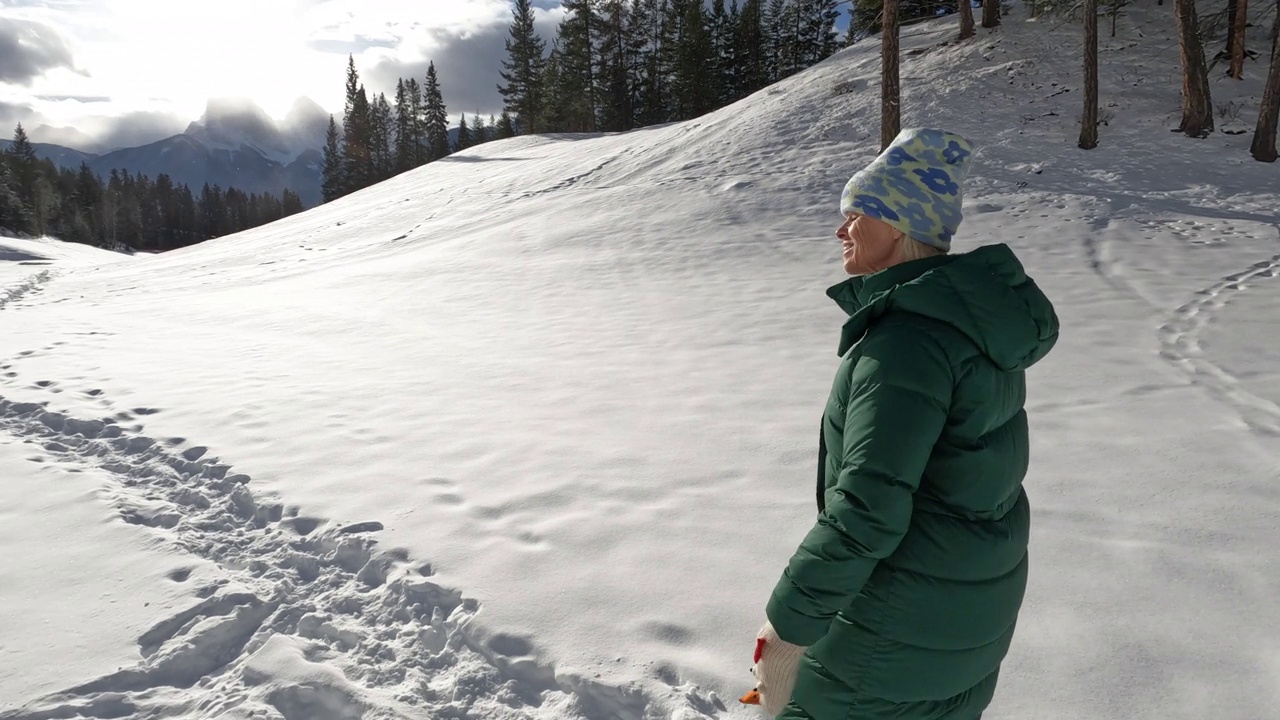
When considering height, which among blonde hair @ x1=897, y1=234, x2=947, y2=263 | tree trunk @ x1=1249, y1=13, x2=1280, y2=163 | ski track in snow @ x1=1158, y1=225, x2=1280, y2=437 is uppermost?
tree trunk @ x1=1249, y1=13, x2=1280, y2=163

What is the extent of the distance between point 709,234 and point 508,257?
399 centimetres

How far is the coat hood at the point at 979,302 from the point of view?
4.45ft

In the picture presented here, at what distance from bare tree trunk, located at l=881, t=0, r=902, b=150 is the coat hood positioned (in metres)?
14.2

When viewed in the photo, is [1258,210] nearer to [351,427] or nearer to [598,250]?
[598,250]

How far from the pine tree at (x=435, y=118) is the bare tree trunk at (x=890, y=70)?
4946 centimetres

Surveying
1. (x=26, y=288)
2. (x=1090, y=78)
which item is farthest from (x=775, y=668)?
(x=26, y=288)

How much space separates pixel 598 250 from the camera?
43.9ft

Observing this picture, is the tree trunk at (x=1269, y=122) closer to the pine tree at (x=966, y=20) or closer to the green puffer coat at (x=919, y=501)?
the pine tree at (x=966, y=20)

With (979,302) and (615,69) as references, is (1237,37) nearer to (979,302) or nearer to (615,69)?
(979,302)

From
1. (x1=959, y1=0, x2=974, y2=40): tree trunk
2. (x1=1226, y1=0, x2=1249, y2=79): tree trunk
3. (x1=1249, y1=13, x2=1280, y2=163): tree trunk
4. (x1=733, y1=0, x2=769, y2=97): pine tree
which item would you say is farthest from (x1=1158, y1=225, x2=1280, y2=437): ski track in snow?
(x1=733, y1=0, x2=769, y2=97): pine tree

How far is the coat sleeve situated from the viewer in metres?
1.32

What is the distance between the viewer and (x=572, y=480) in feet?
15.2

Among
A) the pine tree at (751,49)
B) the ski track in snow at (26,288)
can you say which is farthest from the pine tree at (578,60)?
the ski track in snow at (26,288)

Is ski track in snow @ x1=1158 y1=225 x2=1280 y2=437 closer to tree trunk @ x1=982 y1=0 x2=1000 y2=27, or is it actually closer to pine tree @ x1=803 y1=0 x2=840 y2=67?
tree trunk @ x1=982 y1=0 x2=1000 y2=27
